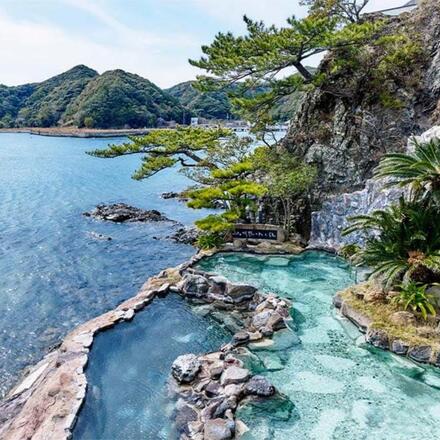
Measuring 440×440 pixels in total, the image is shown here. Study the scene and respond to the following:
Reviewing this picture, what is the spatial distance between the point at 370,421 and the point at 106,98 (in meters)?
102

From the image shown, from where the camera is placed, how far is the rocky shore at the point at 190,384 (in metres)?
7.62

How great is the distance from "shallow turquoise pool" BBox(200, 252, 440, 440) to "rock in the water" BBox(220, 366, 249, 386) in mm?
646

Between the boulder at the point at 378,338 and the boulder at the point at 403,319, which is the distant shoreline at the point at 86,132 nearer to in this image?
the boulder at the point at 403,319

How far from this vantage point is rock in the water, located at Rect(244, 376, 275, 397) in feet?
27.1

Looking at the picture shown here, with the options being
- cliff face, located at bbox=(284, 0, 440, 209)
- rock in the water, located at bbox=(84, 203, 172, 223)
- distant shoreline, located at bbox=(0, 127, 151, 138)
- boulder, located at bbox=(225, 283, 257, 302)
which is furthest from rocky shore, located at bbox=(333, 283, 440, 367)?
distant shoreline, located at bbox=(0, 127, 151, 138)

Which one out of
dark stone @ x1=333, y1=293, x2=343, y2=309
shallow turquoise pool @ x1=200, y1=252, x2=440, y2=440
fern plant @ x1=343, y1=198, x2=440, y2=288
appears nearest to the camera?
shallow turquoise pool @ x1=200, y1=252, x2=440, y2=440

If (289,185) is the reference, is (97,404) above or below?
below

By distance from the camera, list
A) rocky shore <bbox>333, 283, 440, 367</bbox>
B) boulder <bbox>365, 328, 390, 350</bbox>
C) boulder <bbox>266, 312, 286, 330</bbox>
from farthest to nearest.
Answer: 1. boulder <bbox>266, 312, 286, 330</bbox>
2. boulder <bbox>365, 328, 390, 350</bbox>
3. rocky shore <bbox>333, 283, 440, 367</bbox>

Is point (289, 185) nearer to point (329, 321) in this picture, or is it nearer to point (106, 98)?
point (329, 321)

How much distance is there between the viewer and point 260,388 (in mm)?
8297

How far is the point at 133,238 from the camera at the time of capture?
2494 cm

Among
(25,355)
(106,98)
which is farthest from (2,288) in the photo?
(106,98)

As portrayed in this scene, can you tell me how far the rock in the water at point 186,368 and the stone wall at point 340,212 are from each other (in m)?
9.43

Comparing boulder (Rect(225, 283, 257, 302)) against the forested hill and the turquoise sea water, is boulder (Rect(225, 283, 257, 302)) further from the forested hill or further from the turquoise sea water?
the forested hill
